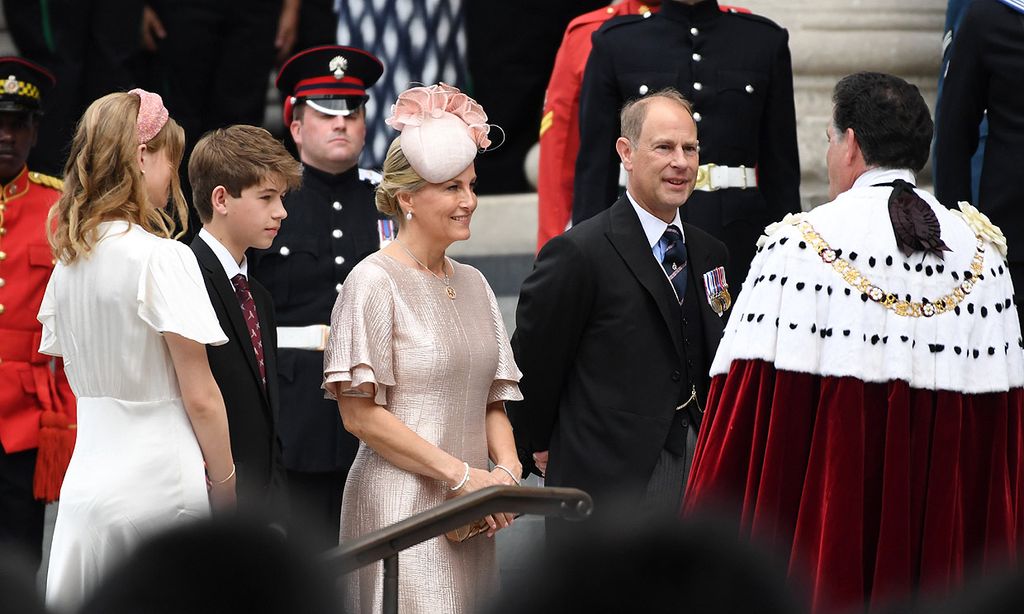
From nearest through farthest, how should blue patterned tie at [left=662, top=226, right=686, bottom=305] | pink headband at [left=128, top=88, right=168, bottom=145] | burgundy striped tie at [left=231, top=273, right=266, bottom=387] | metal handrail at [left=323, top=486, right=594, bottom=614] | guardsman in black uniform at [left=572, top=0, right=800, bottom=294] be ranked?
metal handrail at [left=323, top=486, right=594, bottom=614]
pink headband at [left=128, top=88, right=168, bottom=145]
burgundy striped tie at [left=231, top=273, right=266, bottom=387]
blue patterned tie at [left=662, top=226, right=686, bottom=305]
guardsman in black uniform at [left=572, top=0, right=800, bottom=294]

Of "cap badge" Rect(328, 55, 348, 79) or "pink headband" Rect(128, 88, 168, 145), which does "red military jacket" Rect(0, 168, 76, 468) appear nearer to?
"cap badge" Rect(328, 55, 348, 79)

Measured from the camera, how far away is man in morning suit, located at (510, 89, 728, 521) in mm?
4023

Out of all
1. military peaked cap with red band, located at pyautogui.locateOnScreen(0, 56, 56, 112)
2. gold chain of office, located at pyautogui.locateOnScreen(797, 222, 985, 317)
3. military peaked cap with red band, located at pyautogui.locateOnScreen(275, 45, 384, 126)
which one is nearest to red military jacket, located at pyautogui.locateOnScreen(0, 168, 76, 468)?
military peaked cap with red band, located at pyautogui.locateOnScreen(0, 56, 56, 112)

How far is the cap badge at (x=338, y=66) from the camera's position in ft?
16.4

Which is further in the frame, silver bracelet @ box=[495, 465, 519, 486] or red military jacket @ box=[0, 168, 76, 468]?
red military jacket @ box=[0, 168, 76, 468]

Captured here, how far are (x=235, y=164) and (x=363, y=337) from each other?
0.56m

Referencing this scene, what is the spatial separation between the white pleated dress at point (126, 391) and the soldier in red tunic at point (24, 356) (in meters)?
1.32

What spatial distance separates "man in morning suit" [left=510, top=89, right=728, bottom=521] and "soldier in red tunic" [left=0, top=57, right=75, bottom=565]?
1459 millimetres

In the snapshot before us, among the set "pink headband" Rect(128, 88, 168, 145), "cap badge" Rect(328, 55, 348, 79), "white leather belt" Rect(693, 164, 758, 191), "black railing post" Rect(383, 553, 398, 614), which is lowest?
"black railing post" Rect(383, 553, 398, 614)

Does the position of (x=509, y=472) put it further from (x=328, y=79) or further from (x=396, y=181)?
(x=328, y=79)

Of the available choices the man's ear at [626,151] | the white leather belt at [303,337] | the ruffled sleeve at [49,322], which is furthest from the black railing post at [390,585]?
the white leather belt at [303,337]

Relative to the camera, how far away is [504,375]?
3.84 metres

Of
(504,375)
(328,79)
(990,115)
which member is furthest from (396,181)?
(990,115)

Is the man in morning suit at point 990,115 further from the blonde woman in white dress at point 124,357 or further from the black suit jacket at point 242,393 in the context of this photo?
the blonde woman in white dress at point 124,357
